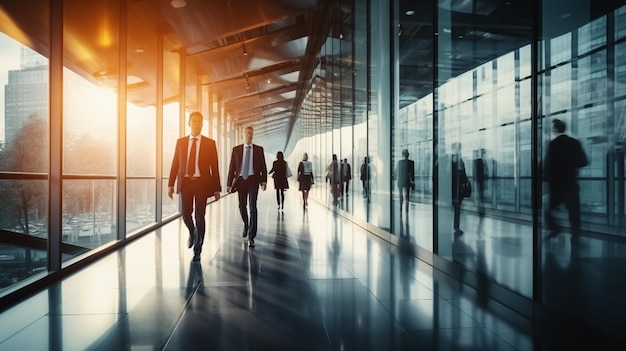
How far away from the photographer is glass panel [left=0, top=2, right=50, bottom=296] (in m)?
3.87

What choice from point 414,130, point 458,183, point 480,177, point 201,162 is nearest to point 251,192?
point 201,162

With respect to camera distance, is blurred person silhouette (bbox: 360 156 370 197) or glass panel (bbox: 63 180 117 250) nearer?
glass panel (bbox: 63 180 117 250)

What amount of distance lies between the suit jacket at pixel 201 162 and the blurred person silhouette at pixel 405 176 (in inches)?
99.5

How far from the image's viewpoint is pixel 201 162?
4879 millimetres

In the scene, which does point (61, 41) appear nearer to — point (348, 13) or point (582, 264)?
point (582, 264)

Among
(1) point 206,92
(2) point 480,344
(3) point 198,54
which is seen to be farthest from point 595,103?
(1) point 206,92

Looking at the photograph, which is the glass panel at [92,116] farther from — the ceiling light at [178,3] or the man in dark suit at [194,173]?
the man in dark suit at [194,173]

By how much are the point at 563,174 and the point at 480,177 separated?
1043mm

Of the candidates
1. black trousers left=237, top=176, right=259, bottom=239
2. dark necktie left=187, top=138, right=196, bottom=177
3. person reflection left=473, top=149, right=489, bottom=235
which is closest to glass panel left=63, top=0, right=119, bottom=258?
dark necktie left=187, top=138, right=196, bottom=177

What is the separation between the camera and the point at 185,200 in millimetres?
4859

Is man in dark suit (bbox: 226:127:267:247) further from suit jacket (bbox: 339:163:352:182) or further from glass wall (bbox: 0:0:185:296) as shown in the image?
suit jacket (bbox: 339:163:352:182)

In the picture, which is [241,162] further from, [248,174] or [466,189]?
[466,189]

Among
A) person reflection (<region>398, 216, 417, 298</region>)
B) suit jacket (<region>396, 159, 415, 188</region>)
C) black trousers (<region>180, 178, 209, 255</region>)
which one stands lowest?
person reflection (<region>398, 216, 417, 298</region>)

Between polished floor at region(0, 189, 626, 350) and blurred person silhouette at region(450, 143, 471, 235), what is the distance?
2.03 ft
